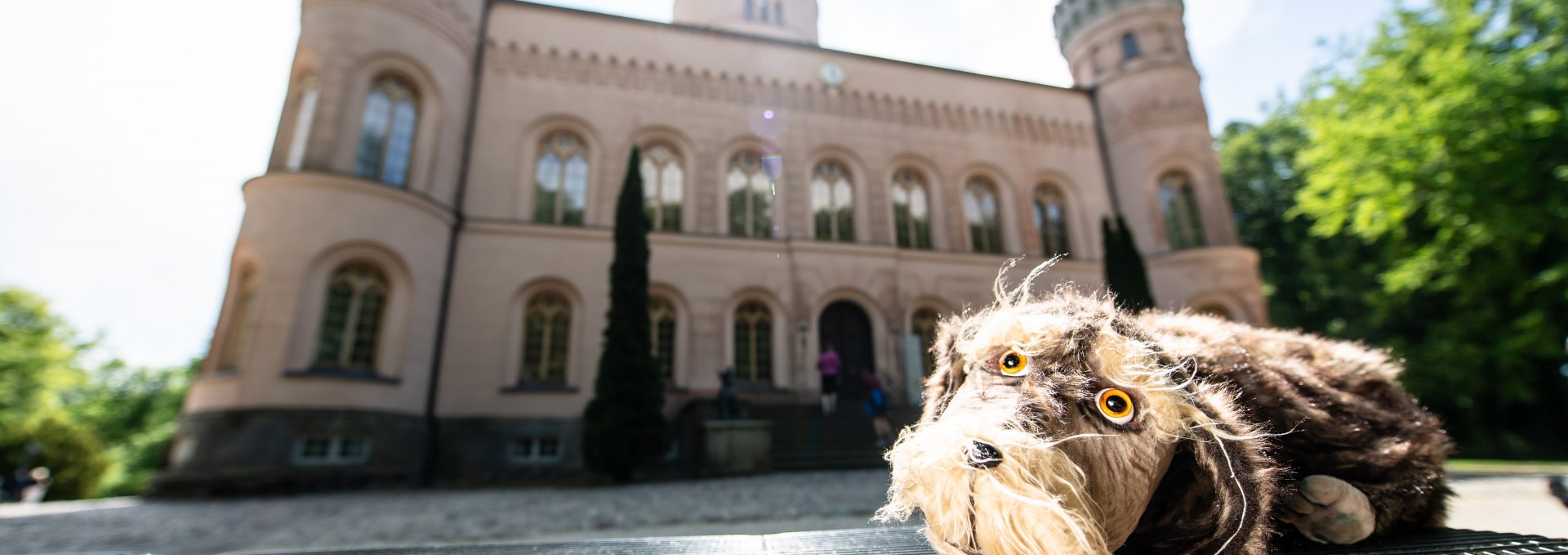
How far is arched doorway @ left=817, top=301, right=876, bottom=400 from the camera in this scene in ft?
49.0

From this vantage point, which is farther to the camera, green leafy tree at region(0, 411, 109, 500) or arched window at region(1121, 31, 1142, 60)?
arched window at region(1121, 31, 1142, 60)

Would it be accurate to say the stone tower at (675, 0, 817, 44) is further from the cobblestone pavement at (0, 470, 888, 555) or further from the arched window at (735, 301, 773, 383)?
the cobblestone pavement at (0, 470, 888, 555)

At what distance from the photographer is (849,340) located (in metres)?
15.2

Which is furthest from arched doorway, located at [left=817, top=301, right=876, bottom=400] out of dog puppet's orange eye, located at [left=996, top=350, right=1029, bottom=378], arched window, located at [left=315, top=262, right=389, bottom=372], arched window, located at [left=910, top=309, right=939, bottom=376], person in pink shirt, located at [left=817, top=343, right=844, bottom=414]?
dog puppet's orange eye, located at [left=996, top=350, right=1029, bottom=378]

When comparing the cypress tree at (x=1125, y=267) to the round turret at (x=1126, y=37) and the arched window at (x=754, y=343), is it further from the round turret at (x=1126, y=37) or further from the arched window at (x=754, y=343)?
the round turret at (x=1126, y=37)

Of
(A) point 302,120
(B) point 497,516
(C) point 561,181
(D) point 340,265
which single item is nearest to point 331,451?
(D) point 340,265

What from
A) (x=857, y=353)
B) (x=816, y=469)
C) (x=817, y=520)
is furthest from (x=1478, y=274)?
(x=817, y=520)

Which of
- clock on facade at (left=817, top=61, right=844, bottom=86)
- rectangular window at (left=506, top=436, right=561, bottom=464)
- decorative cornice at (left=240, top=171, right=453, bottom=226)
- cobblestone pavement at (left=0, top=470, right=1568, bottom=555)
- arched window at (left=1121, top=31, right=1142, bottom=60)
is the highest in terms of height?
arched window at (left=1121, top=31, right=1142, bottom=60)

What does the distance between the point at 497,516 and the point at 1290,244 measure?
1102 inches

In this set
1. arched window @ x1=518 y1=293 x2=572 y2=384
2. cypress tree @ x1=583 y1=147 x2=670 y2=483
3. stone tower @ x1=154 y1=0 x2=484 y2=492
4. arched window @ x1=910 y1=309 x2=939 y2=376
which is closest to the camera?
stone tower @ x1=154 y1=0 x2=484 y2=492

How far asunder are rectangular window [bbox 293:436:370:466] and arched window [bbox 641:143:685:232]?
23.5 feet

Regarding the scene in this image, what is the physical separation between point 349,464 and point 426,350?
243 centimetres

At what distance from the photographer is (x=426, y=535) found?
569 cm

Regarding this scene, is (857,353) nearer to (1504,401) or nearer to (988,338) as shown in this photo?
(988,338)
